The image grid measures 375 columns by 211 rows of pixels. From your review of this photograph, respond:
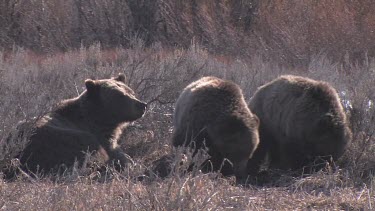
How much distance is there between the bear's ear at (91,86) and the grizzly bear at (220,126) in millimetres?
1268

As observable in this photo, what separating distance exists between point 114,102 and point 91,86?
33 cm

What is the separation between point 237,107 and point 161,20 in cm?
1489

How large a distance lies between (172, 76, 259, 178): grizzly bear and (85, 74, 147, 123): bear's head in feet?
2.95

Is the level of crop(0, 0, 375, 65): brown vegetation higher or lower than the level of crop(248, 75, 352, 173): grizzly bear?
lower

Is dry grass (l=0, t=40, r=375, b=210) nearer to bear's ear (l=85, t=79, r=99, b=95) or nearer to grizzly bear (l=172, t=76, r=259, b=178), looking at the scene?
grizzly bear (l=172, t=76, r=259, b=178)

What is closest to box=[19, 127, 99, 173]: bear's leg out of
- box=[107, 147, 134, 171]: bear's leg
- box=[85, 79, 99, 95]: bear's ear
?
box=[107, 147, 134, 171]: bear's leg

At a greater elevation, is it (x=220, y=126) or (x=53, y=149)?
(x=220, y=126)

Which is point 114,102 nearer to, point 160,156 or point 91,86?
point 91,86

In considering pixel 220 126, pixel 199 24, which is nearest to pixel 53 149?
pixel 220 126

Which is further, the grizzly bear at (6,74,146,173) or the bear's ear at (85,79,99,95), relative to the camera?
the bear's ear at (85,79,99,95)

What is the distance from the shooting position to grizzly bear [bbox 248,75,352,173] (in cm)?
808

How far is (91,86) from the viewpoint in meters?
8.88

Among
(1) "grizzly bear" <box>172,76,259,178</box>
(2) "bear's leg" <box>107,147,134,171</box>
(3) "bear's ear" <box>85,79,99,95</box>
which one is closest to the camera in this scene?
(1) "grizzly bear" <box>172,76,259,178</box>

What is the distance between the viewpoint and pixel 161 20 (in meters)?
22.5
